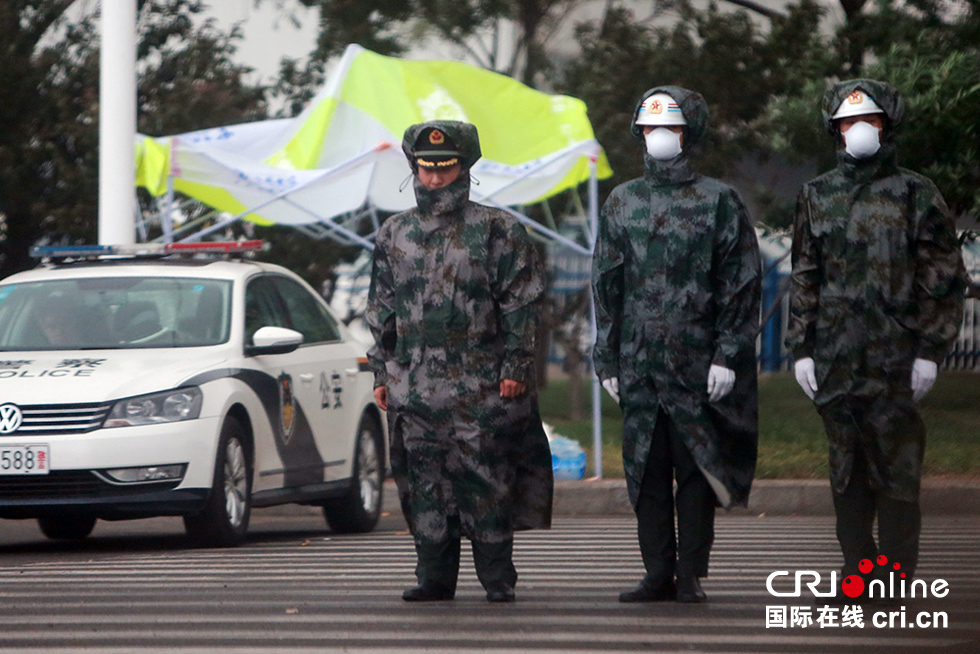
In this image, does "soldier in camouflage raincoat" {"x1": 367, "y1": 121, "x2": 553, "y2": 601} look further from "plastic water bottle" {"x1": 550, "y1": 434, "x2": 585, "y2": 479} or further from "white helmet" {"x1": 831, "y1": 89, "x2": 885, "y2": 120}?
"plastic water bottle" {"x1": 550, "y1": 434, "x2": 585, "y2": 479}

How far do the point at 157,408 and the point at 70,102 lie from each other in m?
11.4

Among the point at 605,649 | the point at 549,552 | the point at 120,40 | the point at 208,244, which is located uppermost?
the point at 120,40

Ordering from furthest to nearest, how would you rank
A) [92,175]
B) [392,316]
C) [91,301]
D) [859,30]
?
[92,175]
[859,30]
[91,301]
[392,316]

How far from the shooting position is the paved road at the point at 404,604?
5.13 m

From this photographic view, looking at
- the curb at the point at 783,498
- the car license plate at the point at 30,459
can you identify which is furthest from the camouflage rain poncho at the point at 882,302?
the curb at the point at 783,498

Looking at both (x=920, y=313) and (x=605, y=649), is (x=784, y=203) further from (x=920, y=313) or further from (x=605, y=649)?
(x=605, y=649)

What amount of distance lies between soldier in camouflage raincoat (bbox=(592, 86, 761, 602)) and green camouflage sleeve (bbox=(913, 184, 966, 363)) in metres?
0.57

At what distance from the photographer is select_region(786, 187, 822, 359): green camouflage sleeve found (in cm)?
602

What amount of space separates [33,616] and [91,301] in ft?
11.9

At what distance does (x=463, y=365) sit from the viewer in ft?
20.1

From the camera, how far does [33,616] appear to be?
19.2 feet

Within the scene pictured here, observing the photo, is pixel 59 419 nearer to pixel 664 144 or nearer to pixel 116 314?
pixel 116 314

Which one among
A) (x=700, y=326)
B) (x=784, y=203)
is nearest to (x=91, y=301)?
(x=700, y=326)

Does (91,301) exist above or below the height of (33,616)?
above
